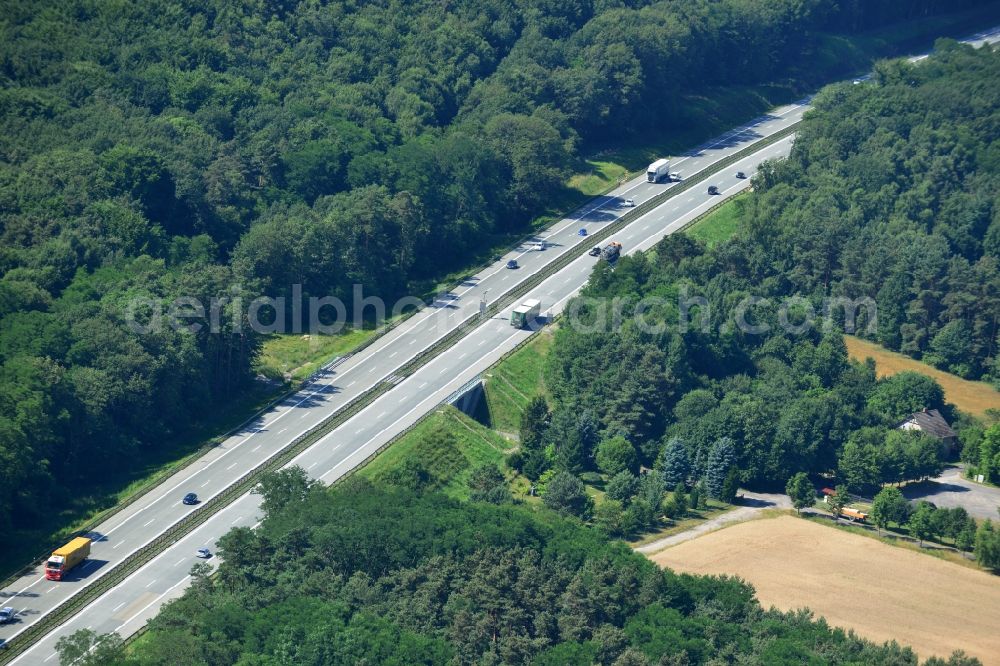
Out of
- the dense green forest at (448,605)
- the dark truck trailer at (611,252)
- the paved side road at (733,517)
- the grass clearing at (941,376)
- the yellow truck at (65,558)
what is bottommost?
the grass clearing at (941,376)

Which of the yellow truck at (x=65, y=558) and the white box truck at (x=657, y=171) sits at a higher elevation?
the yellow truck at (x=65, y=558)

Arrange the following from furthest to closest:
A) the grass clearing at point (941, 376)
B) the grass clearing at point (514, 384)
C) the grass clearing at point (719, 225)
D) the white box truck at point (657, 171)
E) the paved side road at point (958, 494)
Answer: the white box truck at point (657, 171) < the grass clearing at point (719, 225) < the grass clearing at point (941, 376) < the grass clearing at point (514, 384) < the paved side road at point (958, 494)

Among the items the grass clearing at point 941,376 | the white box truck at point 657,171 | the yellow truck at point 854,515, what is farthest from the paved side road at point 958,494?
the white box truck at point 657,171

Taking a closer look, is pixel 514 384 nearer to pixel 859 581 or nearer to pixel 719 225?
pixel 859 581

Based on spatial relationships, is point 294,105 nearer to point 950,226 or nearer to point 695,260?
point 695,260

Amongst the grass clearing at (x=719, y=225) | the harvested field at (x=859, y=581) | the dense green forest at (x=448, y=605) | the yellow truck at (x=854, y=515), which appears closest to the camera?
the dense green forest at (x=448, y=605)

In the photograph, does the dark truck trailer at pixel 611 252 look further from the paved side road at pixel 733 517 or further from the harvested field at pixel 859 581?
the harvested field at pixel 859 581

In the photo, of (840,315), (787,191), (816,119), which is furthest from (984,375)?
(816,119)
